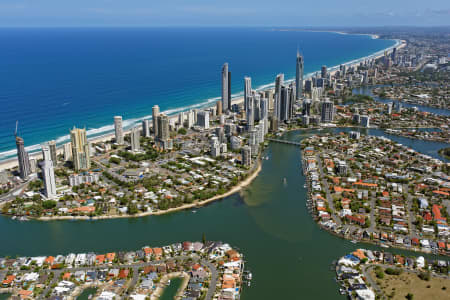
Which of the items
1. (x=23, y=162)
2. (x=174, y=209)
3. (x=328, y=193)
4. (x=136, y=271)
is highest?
(x=23, y=162)

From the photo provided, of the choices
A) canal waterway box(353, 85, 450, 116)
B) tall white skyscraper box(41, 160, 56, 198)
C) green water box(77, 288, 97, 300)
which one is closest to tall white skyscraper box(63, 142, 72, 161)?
tall white skyscraper box(41, 160, 56, 198)

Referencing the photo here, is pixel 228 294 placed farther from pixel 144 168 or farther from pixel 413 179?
pixel 413 179

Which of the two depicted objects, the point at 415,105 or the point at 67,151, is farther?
the point at 415,105

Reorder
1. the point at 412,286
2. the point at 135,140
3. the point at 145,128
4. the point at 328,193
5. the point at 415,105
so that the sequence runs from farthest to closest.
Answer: the point at 415,105 → the point at 145,128 → the point at 135,140 → the point at 328,193 → the point at 412,286

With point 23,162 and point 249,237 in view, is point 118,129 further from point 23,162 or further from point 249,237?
point 249,237

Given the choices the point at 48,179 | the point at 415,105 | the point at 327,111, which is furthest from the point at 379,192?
the point at 415,105

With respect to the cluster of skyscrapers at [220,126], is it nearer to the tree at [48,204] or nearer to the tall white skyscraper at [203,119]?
the tall white skyscraper at [203,119]

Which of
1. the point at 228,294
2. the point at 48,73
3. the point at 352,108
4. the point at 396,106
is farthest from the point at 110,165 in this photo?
the point at 48,73
